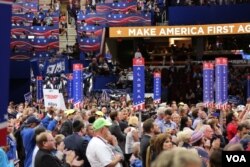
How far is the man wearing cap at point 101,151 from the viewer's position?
6.78 metres

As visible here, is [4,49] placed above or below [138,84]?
above

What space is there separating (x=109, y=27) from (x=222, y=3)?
6111 mm

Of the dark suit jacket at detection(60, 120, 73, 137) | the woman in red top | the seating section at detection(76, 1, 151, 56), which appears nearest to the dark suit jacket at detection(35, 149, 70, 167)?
the dark suit jacket at detection(60, 120, 73, 137)

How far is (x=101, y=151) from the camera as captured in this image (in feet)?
22.3

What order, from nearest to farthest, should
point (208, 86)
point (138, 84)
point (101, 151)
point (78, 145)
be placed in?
point (101, 151), point (78, 145), point (138, 84), point (208, 86)

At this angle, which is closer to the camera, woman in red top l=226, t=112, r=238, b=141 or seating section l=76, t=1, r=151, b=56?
woman in red top l=226, t=112, r=238, b=141

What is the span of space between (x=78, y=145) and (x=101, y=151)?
2.94 ft

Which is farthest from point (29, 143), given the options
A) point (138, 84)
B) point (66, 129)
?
point (138, 84)

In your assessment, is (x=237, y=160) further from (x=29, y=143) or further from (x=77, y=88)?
(x=77, y=88)

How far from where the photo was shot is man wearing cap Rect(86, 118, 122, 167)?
6777 mm

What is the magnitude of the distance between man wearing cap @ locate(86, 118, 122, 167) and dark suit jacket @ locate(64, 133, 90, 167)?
0.50 m

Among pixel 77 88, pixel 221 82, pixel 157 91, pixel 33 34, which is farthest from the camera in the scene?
pixel 33 34

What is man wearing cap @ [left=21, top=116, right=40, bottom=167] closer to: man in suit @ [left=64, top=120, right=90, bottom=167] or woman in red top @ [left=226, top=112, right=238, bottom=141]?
man in suit @ [left=64, top=120, right=90, bottom=167]

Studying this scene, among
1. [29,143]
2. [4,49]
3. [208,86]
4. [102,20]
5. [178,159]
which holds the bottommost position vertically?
[208,86]
